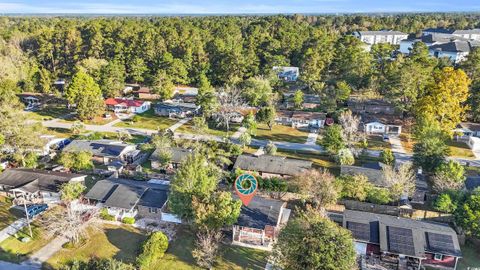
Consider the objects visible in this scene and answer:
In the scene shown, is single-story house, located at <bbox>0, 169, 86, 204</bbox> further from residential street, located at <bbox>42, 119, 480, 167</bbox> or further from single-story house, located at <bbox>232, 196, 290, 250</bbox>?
residential street, located at <bbox>42, 119, 480, 167</bbox>

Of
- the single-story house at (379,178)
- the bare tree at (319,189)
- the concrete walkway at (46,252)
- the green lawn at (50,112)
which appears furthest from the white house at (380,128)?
the green lawn at (50,112)

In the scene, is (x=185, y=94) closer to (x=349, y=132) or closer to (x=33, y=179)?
(x=349, y=132)

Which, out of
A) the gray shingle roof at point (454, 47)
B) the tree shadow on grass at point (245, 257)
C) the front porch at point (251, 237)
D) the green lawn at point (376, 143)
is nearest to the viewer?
the tree shadow on grass at point (245, 257)

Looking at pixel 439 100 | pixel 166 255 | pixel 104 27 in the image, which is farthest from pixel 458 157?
pixel 104 27

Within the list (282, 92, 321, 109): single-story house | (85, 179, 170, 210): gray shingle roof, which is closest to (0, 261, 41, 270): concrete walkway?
(85, 179, 170, 210): gray shingle roof

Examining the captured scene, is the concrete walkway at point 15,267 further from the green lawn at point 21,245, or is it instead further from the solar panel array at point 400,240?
the solar panel array at point 400,240

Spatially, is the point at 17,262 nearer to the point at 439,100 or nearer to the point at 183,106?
the point at 183,106
